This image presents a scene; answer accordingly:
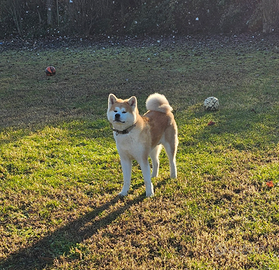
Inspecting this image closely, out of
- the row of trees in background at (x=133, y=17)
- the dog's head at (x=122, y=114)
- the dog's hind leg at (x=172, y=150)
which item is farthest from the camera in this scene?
the row of trees in background at (x=133, y=17)

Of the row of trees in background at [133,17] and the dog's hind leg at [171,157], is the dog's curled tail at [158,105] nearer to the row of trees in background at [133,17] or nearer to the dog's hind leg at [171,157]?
the dog's hind leg at [171,157]

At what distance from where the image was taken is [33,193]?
3.91 meters

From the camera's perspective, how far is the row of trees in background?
18031mm

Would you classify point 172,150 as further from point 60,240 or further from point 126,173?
point 60,240

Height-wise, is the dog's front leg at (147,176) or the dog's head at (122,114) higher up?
the dog's head at (122,114)

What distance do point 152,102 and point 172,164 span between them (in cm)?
98

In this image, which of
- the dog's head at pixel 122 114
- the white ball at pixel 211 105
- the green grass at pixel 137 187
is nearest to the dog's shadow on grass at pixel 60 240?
the green grass at pixel 137 187

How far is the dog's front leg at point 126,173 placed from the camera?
3768 millimetres

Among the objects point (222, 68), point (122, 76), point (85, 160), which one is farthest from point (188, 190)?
point (222, 68)

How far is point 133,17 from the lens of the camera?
70.7 feet

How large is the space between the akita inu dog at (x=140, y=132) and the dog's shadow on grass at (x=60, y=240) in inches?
19.0

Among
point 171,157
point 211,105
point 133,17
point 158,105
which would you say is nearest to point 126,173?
point 171,157

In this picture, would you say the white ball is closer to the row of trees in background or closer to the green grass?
the green grass

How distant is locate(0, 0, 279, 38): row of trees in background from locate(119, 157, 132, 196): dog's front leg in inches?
647
